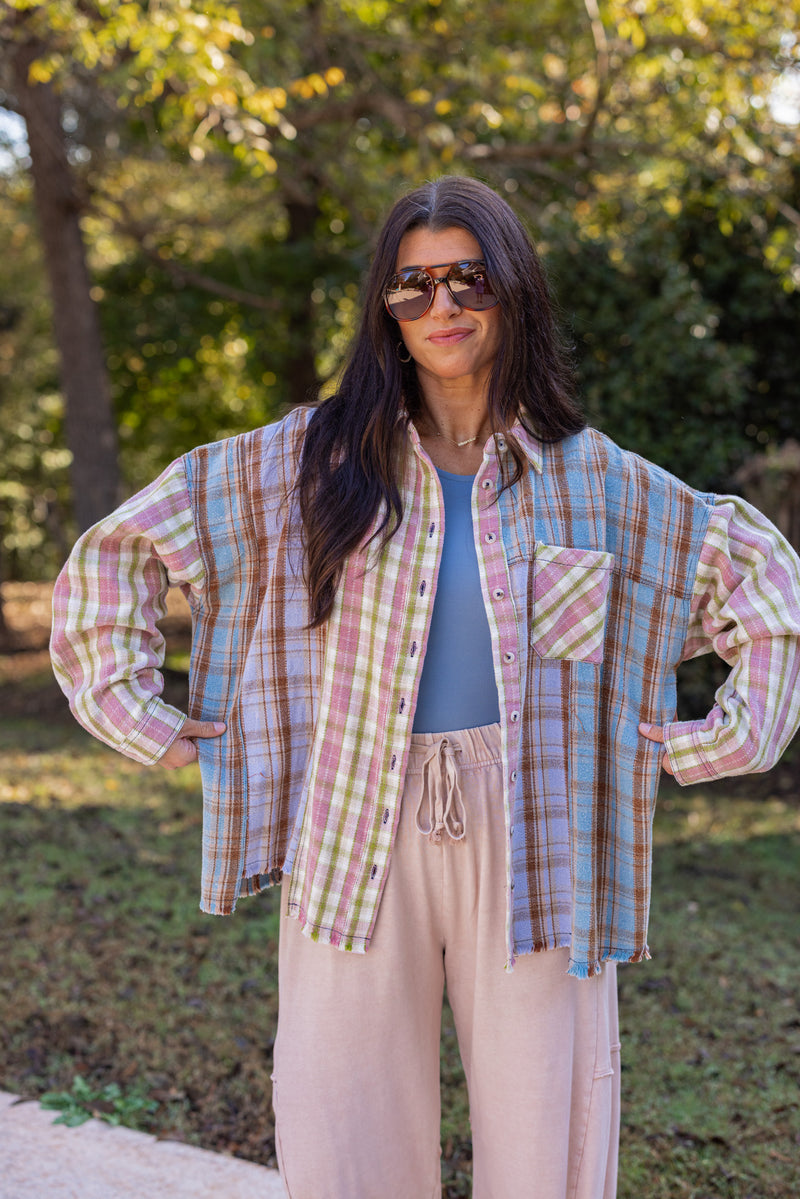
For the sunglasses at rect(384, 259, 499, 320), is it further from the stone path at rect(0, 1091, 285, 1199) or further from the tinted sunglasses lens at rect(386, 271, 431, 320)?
the stone path at rect(0, 1091, 285, 1199)

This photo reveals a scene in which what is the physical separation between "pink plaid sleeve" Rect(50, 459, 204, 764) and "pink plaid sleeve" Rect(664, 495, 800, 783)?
969 millimetres

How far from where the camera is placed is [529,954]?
207 centimetres

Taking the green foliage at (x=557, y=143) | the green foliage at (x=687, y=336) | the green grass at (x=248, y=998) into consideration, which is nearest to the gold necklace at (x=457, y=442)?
the green grass at (x=248, y=998)

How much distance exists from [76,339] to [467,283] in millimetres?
8380

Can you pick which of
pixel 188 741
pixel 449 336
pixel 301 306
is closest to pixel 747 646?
pixel 449 336

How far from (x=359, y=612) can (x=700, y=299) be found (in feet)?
20.0

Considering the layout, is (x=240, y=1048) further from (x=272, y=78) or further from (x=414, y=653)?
(x=272, y=78)

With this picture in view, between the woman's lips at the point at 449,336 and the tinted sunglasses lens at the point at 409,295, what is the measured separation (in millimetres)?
48

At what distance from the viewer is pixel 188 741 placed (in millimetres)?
2197

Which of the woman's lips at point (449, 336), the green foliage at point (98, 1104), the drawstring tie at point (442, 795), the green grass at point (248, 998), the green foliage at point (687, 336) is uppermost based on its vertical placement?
the green foliage at point (687, 336)

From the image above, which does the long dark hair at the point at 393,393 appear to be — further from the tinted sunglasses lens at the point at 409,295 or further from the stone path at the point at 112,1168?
the stone path at the point at 112,1168

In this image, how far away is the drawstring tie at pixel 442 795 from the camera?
80.4 inches

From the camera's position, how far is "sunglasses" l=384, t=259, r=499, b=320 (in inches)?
82.3

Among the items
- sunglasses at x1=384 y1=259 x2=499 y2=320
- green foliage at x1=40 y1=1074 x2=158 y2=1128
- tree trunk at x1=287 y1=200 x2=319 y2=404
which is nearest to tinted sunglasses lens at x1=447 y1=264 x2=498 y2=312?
sunglasses at x1=384 y1=259 x2=499 y2=320
